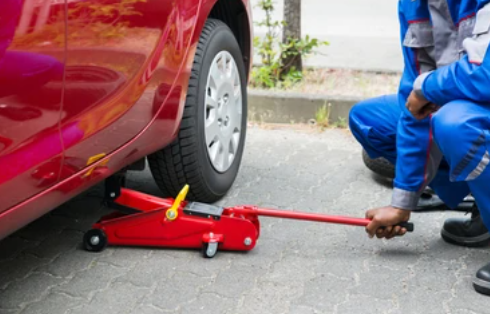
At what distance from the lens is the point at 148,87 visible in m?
2.47

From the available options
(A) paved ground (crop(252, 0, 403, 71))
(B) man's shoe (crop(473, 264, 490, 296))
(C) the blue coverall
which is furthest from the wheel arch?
(A) paved ground (crop(252, 0, 403, 71))

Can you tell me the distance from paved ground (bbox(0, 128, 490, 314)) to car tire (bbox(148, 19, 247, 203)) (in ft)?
0.81

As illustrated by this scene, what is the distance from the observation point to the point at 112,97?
2.26 m

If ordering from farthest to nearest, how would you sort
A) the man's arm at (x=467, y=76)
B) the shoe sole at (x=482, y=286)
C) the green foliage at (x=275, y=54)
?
the green foliage at (x=275, y=54), the shoe sole at (x=482, y=286), the man's arm at (x=467, y=76)

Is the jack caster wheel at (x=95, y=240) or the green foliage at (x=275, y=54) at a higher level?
the green foliage at (x=275, y=54)

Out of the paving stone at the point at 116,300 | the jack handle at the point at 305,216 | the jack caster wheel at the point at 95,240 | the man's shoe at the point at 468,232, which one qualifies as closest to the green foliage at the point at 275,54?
the man's shoe at the point at 468,232

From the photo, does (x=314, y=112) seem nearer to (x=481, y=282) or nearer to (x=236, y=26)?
(x=236, y=26)

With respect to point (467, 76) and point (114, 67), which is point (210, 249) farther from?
point (467, 76)

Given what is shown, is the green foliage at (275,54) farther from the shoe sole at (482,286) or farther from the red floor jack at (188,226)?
the shoe sole at (482,286)

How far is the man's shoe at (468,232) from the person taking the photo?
280cm

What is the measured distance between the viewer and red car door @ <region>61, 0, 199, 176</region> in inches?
79.9

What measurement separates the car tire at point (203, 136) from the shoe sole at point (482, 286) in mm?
→ 1160

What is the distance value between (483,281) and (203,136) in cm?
121

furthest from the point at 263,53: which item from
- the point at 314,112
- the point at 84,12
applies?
the point at 84,12
